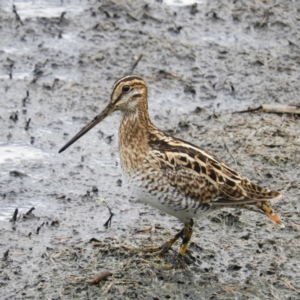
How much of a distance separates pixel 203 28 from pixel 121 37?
3.78ft

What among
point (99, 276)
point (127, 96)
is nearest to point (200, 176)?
point (127, 96)

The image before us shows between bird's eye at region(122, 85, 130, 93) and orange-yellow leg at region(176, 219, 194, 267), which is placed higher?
bird's eye at region(122, 85, 130, 93)

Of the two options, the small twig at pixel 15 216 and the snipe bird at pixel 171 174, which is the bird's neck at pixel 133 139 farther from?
the small twig at pixel 15 216

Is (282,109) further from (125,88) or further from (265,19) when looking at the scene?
(125,88)

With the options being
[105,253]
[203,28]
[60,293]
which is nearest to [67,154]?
[105,253]

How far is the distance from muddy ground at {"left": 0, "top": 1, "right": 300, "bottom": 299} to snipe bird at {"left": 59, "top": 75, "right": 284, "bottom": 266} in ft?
1.43

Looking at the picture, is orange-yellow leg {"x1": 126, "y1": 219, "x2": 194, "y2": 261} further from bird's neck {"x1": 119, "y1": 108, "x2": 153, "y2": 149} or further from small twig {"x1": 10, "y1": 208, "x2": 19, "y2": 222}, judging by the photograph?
small twig {"x1": 10, "y1": 208, "x2": 19, "y2": 222}

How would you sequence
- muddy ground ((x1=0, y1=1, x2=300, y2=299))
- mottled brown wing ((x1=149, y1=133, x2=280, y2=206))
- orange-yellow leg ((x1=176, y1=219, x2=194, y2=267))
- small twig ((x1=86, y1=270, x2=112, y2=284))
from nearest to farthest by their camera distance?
small twig ((x1=86, y1=270, x2=112, y2=284)) < mottled brown wing ((x1=149, y1=133, x2=280, y2=206)) < muddy ground ((x1=0, y1=1, x2=300, y2=299)) < orange-yellow leg ((x1=176, y1=219, x2=194, y2=267))

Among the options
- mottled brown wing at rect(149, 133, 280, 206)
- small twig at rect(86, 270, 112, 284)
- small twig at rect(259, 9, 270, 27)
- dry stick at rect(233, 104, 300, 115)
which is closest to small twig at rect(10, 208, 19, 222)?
small twig at rect(86, 270, 112, 284)

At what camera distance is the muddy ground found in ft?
21.0

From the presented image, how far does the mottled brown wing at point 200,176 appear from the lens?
6273 mm

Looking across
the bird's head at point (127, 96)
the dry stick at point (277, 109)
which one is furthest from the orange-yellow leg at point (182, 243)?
the dry stick at point (277, 109)

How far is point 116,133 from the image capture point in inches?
342

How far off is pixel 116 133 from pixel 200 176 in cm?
247
